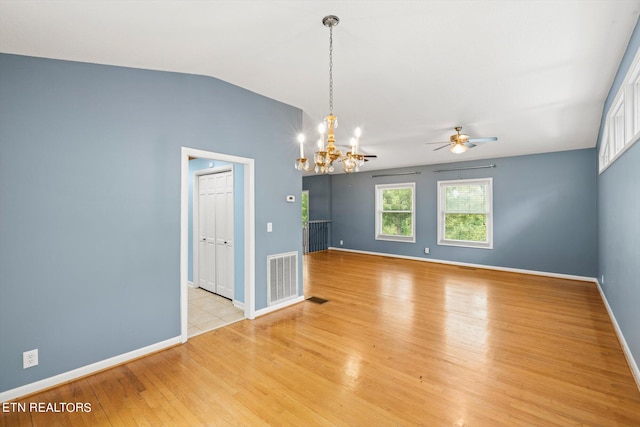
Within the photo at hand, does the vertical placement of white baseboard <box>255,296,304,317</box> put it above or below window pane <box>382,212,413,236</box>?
below

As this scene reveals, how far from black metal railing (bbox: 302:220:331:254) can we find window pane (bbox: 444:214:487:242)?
3.85m

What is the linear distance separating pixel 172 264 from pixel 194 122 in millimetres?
1561

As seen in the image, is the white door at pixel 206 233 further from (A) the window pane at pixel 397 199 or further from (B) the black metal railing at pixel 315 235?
(A) the window pane at pixel 397 199

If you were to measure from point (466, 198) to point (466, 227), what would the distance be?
71 cm

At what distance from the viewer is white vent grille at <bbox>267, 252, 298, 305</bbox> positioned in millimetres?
3891

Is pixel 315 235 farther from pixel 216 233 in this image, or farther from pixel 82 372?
pixel 82 372

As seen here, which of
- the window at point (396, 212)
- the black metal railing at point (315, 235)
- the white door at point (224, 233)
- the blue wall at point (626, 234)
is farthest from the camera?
the black metal railing at point (315, 235)

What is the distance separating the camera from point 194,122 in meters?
3.15

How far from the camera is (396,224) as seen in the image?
8172 millimetres

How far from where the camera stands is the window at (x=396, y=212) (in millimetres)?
7837

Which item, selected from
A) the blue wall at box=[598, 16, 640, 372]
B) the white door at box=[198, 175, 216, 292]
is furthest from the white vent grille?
the blue wall at box=[598, 16, 640, 372]

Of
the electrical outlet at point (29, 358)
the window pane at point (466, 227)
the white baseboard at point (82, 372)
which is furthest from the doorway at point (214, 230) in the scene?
the window pane at point (466, 227)

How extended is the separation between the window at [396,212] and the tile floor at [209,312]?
526cm

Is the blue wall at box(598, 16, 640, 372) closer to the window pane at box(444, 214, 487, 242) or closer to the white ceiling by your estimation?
the white ceiling
